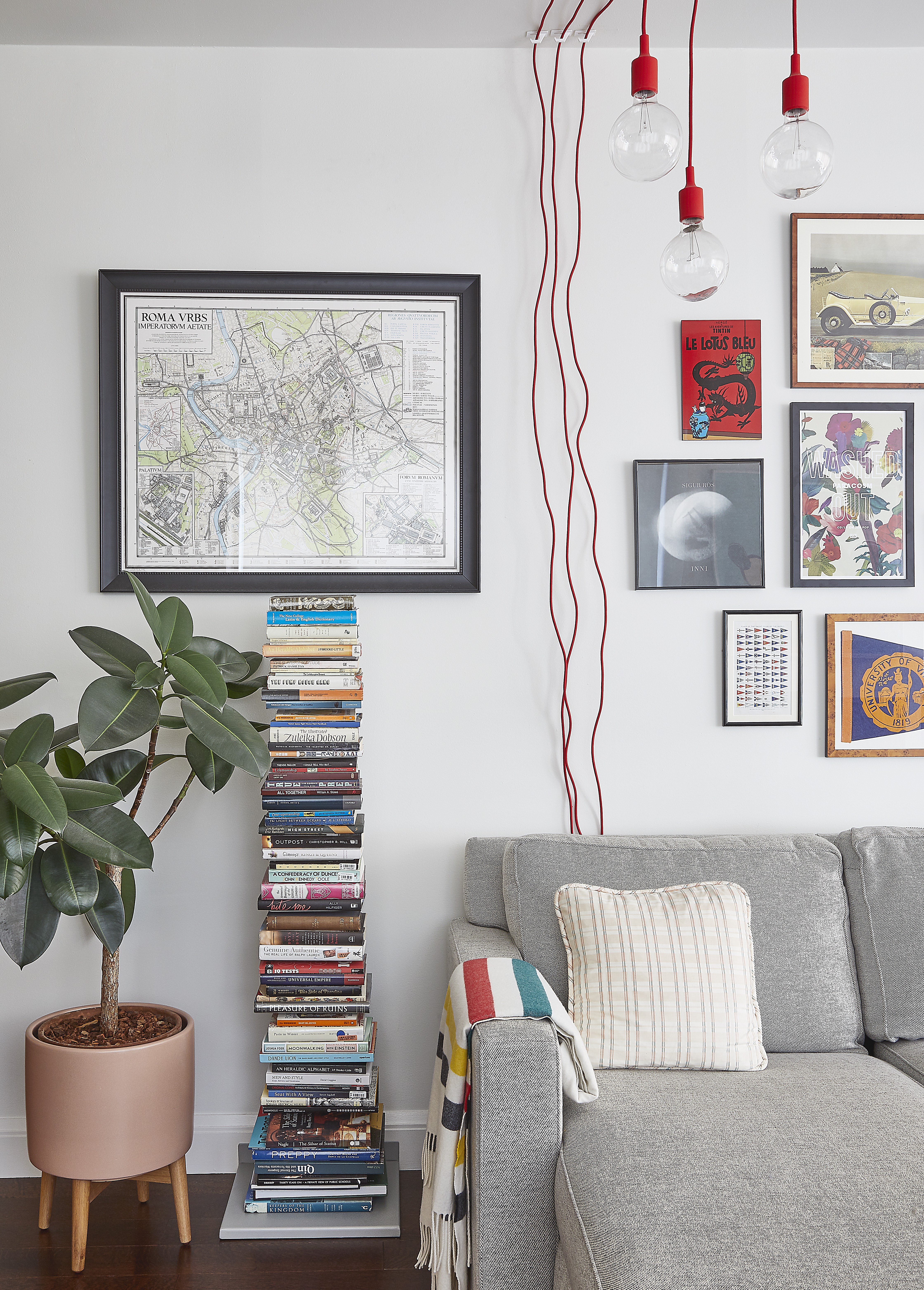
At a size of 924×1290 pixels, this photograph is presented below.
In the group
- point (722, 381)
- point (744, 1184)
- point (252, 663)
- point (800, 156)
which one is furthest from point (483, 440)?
point (744, 1184)

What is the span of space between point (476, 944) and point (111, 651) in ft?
3.23

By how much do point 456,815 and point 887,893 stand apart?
99 cm

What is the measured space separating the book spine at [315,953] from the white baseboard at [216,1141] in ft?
1.82

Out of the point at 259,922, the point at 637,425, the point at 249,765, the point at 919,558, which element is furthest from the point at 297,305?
the point at 919,558

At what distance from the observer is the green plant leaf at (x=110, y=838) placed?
1.68 m

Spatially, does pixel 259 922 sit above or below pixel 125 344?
below

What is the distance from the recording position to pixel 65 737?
1.95 metres

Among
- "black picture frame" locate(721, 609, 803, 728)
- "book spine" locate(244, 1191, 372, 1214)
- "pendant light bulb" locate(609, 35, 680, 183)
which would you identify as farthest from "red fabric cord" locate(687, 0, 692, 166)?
"book spine" locate(244, 1191, 372, 1214)

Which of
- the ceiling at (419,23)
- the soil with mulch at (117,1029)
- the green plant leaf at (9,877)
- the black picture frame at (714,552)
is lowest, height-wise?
the soil with mulch at (117,1029)

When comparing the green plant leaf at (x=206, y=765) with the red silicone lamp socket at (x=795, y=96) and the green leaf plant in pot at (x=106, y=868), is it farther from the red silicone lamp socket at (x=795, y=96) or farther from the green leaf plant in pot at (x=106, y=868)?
the red silicone lamp socket at (x=795, y=96)

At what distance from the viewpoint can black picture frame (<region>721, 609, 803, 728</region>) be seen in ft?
7.63

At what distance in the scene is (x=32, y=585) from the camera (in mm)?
2285

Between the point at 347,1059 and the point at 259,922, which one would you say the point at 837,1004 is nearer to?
the point at 347,1059

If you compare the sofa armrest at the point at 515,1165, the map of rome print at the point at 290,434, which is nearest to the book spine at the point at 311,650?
the map of rome print at the point at 290,434
